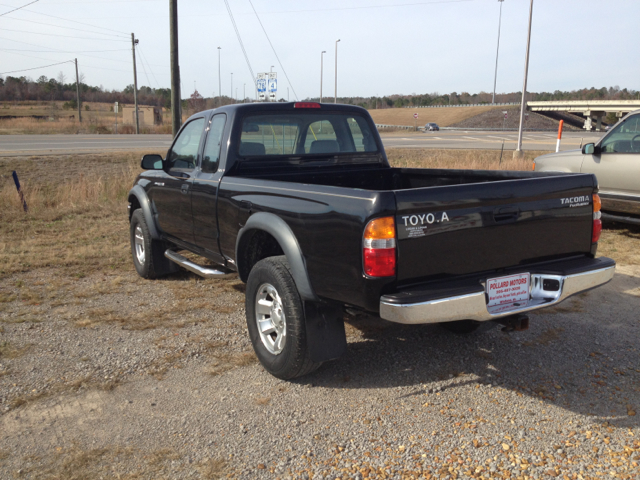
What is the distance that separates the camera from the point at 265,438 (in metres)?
3.23

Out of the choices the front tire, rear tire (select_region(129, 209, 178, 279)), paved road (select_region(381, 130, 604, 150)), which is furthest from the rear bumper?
paved road (select_region(381, 130, 604, 150))

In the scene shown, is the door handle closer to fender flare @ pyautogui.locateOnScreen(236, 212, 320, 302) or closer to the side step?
fender flare @ pyautogui.locateOnScreen(236, 212, 320, 302)

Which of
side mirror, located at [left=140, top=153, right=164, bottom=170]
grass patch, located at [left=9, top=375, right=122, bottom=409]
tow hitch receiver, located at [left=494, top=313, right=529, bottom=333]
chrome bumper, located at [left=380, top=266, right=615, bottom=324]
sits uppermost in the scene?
side mirror, located at [left=140, top=153, right=164, bottom=170]

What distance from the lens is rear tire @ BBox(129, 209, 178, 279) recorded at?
6336 millimetres

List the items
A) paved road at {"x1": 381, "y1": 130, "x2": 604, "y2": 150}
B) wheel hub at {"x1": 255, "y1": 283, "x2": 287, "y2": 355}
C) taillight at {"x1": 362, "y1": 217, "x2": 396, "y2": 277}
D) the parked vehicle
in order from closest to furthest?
taillight at {"x1": 362, "y1": 217, "x2": 396, "y2": 277}
wheel hub at {"x1": 255, "y1": 283, "x2": 287, "y2": 355}
the parked vehicle
paved road at {"x1": 381, "y1": 130, "x2": 604, "y2": 150}

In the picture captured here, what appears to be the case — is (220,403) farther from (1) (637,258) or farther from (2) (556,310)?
(1) (637,258)

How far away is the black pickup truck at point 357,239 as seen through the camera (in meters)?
3.15

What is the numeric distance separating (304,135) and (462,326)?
224cm

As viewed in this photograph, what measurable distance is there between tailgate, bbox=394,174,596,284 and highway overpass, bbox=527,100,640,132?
63188mm

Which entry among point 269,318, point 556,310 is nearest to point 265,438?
point 269,318

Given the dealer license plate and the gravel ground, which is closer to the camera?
the gravel ground

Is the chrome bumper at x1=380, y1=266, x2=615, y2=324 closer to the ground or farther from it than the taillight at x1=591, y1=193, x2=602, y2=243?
closer to the ground

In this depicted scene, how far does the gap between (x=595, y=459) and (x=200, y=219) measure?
3.60 m

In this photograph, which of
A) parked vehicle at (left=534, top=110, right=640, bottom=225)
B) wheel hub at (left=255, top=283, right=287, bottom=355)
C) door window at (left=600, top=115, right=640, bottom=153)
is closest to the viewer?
wheel hub at (left=255, top=283, right=287, bottom=355)
